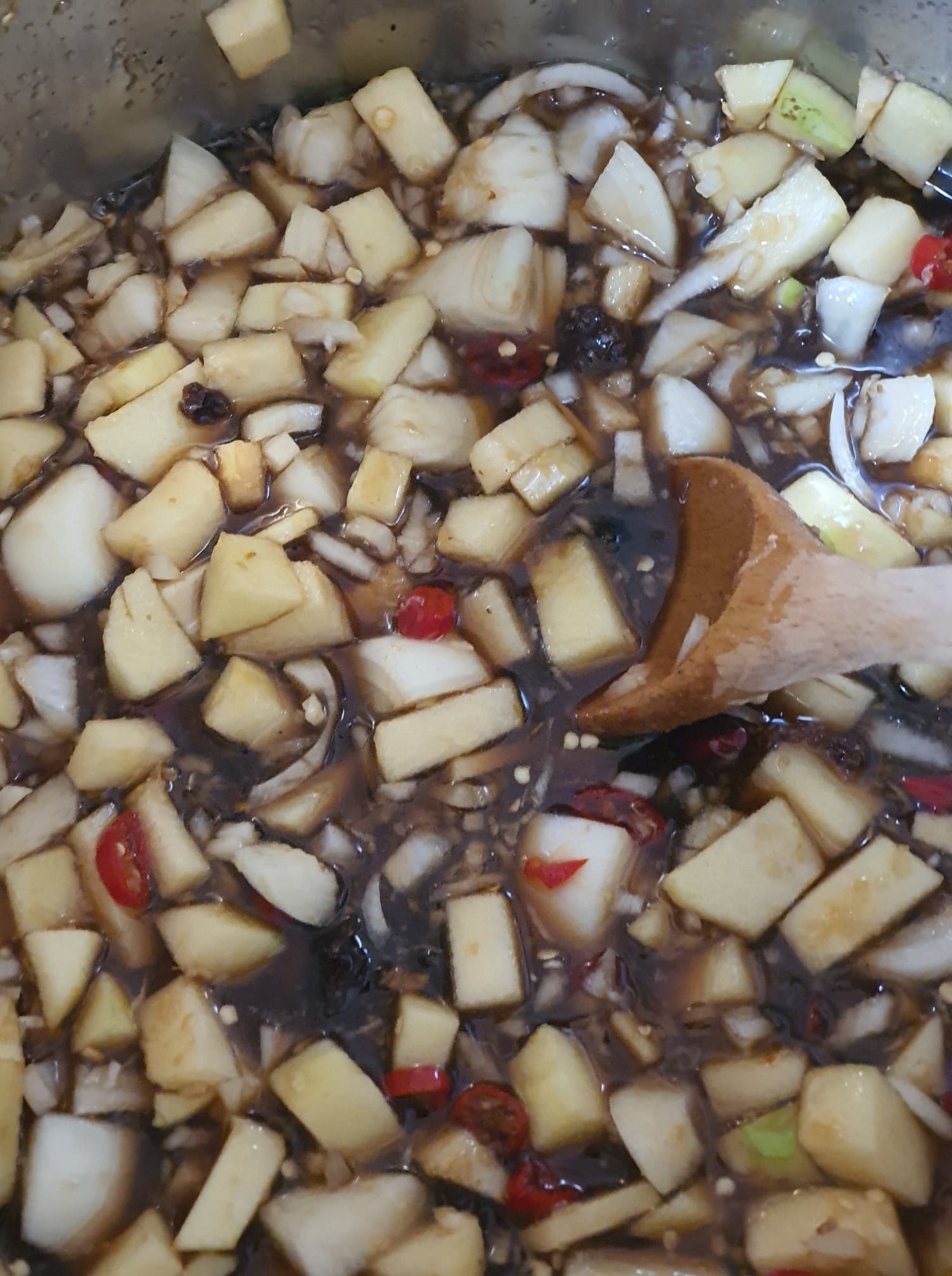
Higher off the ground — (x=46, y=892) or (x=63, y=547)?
(x=63, y=547)

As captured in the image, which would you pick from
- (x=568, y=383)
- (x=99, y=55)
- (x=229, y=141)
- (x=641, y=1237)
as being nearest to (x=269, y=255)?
(x=229, y=141)

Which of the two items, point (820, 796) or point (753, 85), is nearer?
point (820, 796)

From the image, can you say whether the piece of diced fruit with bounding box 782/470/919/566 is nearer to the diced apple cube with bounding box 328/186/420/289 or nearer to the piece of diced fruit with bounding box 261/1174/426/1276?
the diced apple cube with bounding box 328/186/420/289

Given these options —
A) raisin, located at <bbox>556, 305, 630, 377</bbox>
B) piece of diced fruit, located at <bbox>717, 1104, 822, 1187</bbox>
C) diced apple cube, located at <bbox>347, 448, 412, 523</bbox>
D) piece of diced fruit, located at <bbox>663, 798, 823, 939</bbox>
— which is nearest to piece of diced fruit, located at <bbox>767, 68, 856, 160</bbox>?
raisin, located at <bbox>556, 305, 630, 377</bbox>

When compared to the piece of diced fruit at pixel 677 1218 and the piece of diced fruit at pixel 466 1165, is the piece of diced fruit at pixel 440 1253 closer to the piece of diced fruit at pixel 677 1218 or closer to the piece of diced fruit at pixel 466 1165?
the piece of diced fruit at pixel 466 1165

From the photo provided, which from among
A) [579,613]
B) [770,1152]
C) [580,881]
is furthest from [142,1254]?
[579,613]

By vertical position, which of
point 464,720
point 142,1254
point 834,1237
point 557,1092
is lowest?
point 834,1237

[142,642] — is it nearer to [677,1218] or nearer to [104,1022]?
[104,1022]
